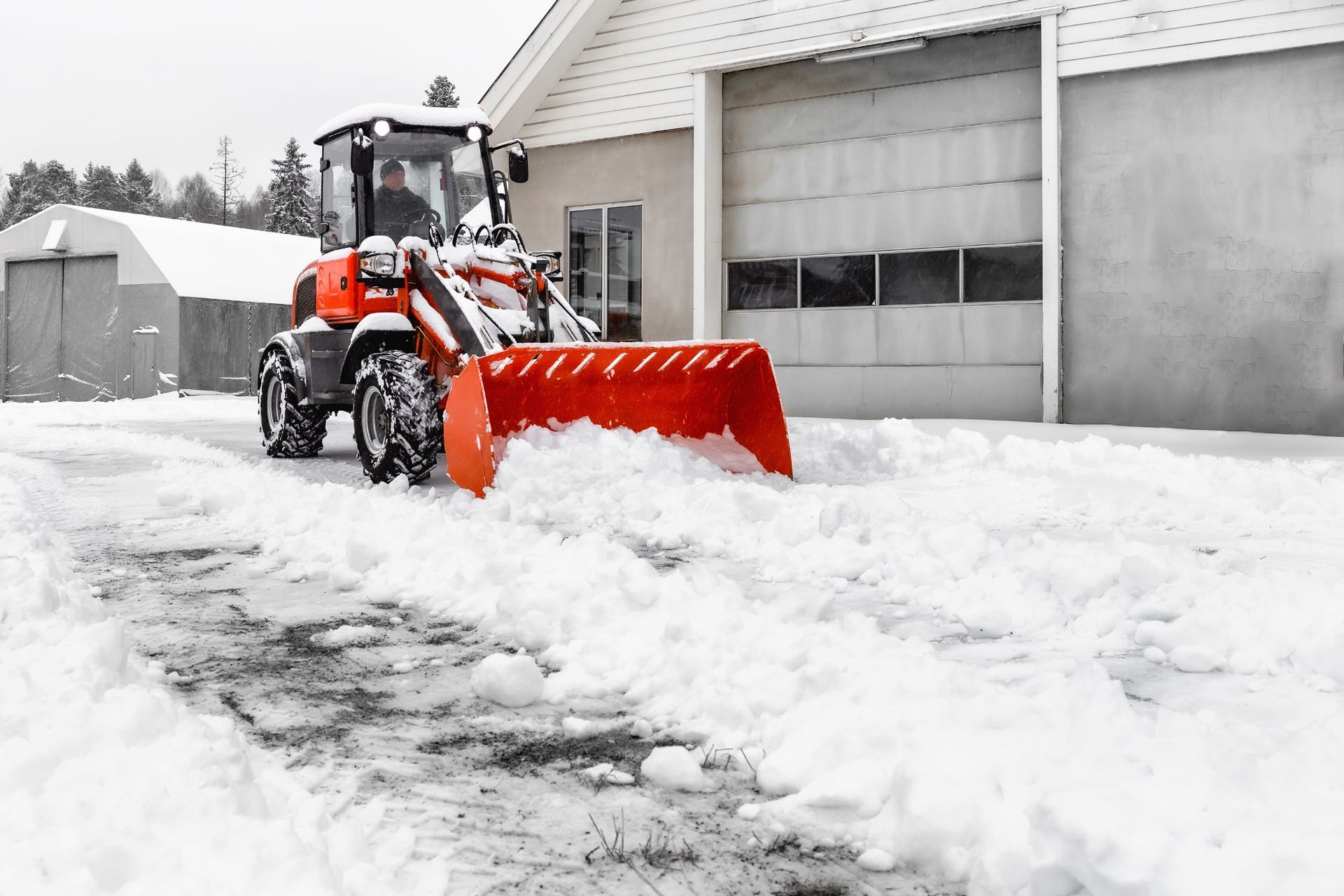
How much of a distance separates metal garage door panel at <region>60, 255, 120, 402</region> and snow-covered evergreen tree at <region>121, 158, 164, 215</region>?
45745 mm

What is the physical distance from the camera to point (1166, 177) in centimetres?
1151

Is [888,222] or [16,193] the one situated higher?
[16,193]

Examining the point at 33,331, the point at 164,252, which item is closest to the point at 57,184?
the point at 33,331

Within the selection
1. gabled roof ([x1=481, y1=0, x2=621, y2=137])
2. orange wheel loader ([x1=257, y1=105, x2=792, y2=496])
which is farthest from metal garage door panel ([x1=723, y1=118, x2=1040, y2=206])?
orange wheel loader ([x1=257, y1=105, x2=792, y2=496])

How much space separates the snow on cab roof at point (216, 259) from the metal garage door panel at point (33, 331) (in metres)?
2.29

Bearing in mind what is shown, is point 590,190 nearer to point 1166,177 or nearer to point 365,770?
point 1166,177

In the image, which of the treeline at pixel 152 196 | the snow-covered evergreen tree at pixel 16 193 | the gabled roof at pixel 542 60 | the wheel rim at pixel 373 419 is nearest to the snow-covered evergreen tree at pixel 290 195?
the treeline at pixel 152 196

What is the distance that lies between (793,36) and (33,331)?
73.2 ft

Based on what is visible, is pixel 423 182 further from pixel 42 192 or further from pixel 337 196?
pixel 42 192

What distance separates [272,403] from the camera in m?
10.3

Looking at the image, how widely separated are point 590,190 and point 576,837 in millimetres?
13851

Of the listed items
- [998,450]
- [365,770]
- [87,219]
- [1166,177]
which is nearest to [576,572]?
[365,770]

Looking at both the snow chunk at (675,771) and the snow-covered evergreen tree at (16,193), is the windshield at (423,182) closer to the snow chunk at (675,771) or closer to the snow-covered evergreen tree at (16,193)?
the snow chunk at (675,771)

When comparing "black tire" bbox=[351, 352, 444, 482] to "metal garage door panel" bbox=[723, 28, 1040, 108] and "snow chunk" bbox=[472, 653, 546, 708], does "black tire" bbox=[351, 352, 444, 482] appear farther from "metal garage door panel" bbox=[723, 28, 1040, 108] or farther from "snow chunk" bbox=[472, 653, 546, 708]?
"metal garage door panel" bbox=[723, 28, 1040, 108]
